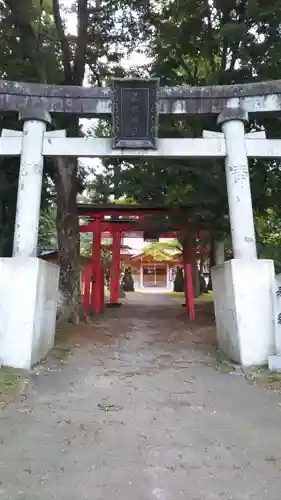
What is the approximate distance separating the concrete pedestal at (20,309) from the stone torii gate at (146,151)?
0.02m

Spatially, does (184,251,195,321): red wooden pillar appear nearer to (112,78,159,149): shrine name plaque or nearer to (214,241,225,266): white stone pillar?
(214,241,225,266): white stone pillar

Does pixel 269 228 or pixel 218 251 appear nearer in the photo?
pixel 269 228

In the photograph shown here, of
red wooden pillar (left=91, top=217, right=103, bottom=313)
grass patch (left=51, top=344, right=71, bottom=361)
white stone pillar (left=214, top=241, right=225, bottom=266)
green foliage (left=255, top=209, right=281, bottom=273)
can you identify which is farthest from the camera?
white stone pillar (left=214, top=241, right=225, bottom=266)

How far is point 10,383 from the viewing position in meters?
6.23

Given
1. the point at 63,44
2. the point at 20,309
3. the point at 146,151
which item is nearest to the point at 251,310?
the point at 146,151

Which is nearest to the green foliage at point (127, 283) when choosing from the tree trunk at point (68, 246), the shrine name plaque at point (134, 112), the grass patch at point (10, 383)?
the tree trunk at point (68, 246)

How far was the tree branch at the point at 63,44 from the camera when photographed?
1184 centimetres

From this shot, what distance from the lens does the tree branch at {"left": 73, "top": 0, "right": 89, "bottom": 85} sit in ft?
40.0

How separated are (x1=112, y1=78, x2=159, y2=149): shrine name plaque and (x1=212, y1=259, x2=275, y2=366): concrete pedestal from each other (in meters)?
2.63

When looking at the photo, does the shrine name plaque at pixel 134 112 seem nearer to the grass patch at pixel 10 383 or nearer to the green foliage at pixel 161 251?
the grass patch at pixel 10 383

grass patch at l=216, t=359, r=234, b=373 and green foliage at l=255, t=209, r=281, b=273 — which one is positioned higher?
green foliage at l=255, t=209, r=281, b=273

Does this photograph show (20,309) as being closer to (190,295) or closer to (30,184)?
(30,184)

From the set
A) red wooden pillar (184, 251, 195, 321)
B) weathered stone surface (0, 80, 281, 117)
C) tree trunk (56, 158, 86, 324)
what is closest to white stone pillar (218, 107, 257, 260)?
weathered stone surface (0, 80, 281, 117)

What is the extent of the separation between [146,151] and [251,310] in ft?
10.4
